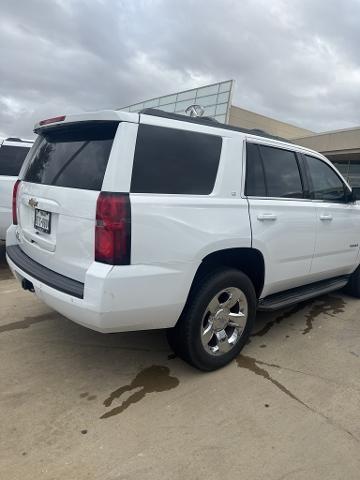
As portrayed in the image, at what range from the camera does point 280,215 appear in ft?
11.0

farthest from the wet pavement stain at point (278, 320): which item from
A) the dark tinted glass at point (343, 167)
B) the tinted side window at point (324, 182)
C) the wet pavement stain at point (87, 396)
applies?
the dark tinted glass at point (343, 167)

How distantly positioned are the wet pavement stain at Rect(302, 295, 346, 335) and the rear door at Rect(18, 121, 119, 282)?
2687mm

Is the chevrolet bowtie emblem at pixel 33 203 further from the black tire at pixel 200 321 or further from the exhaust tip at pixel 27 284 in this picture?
the black tire at pixel 200 321

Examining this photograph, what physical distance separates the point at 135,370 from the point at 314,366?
1520 millimetres

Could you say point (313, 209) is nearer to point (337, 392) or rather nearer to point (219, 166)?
point (219, 166)

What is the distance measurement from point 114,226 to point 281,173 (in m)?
1.93

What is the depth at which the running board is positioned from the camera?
347cm

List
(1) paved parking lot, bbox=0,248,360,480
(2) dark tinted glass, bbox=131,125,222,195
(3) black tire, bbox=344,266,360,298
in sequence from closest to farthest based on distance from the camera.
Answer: (1) paved parking lot, bbox=0,248,360,480
(2) dark tinted glass, bbox=131,125,222,195
(3) black tire, bbox=344,266,360,298

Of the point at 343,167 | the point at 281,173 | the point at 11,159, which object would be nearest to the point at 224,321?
the point at 281,173

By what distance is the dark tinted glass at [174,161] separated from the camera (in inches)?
96.3

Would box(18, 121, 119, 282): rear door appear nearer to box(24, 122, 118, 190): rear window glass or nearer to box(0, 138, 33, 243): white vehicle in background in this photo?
box(24, 122, 118, 190): rear window glass

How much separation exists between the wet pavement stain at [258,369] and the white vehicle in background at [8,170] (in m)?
4.02

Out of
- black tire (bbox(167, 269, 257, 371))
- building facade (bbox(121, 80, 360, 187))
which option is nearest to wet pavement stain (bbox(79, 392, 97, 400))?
black tire (bbox(167, 269, 257, 371))

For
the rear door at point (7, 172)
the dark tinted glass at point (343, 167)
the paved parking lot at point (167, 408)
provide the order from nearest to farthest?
the paved parking lot at point (167, 408), the rear door at point (7, 172), the dark tinted glass at point (343, 167)
